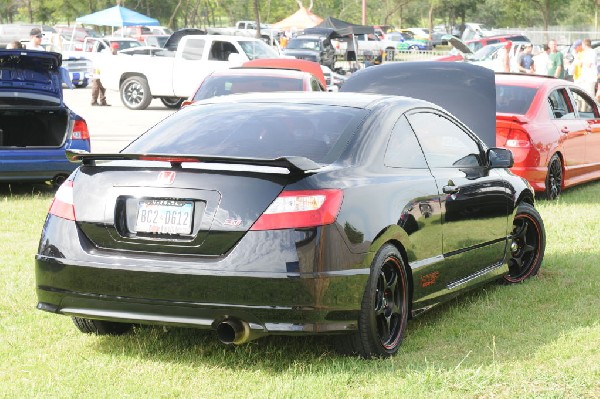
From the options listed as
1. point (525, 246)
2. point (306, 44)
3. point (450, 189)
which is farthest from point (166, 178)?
point (306, 44)

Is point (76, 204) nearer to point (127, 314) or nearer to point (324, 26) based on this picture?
point (127, 314)

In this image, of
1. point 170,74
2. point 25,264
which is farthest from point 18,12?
point 25,264

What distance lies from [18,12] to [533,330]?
3875 inches

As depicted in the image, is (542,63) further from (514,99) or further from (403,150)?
(403,150)

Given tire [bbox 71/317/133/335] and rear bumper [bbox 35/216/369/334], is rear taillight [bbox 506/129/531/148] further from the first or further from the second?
rear bumper [bbox 35/216/369/334]

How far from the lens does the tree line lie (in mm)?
82500

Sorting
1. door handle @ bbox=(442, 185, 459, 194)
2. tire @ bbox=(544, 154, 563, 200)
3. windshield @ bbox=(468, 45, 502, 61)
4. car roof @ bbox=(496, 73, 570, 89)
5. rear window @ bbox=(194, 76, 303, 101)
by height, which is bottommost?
windshield @ bbox=(468, 45, 502, 61)

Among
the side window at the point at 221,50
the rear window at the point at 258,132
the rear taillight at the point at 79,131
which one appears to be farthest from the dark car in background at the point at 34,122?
the side window at the point at 221,50

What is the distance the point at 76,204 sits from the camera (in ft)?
19.2

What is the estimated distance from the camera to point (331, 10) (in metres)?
105

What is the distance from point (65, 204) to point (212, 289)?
1.00 meters

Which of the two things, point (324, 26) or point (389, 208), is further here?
point (324, 26)

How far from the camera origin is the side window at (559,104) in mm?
13870

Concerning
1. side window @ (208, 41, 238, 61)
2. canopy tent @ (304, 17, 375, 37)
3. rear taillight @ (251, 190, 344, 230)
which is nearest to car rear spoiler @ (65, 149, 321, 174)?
rear taillight @ (251, 190, 344, 230)
